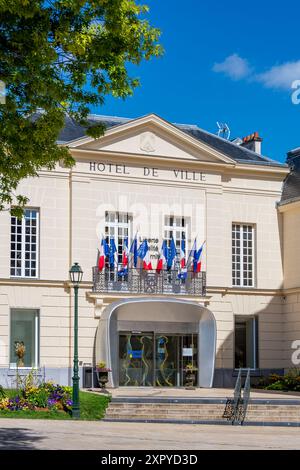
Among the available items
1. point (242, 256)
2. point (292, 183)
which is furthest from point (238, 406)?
point (292, 183)

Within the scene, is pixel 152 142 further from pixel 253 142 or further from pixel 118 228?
pixel 253 142

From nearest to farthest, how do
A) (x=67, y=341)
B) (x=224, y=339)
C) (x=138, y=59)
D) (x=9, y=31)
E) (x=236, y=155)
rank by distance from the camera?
(x=9, y=31) < (x=138, y=59) < (x=67, y=341) < (x=224, y=339) < (x=236, y=155)

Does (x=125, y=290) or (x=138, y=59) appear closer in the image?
(x=138, y=59)

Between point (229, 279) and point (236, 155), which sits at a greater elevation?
point (236, 155)

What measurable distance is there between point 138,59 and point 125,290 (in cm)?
1970

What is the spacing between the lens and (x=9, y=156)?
16781mm

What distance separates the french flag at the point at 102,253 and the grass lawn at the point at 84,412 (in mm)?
6546

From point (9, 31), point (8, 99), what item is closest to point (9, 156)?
point (8, 99)

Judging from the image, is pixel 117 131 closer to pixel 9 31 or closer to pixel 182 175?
pixel 182 175

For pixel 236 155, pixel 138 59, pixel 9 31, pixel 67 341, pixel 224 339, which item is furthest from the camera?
pixel 236 155

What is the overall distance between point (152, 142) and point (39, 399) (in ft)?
41.8

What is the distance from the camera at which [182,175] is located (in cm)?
3712

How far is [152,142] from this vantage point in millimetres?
36469

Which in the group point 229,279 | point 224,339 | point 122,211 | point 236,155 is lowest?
point 224,339
